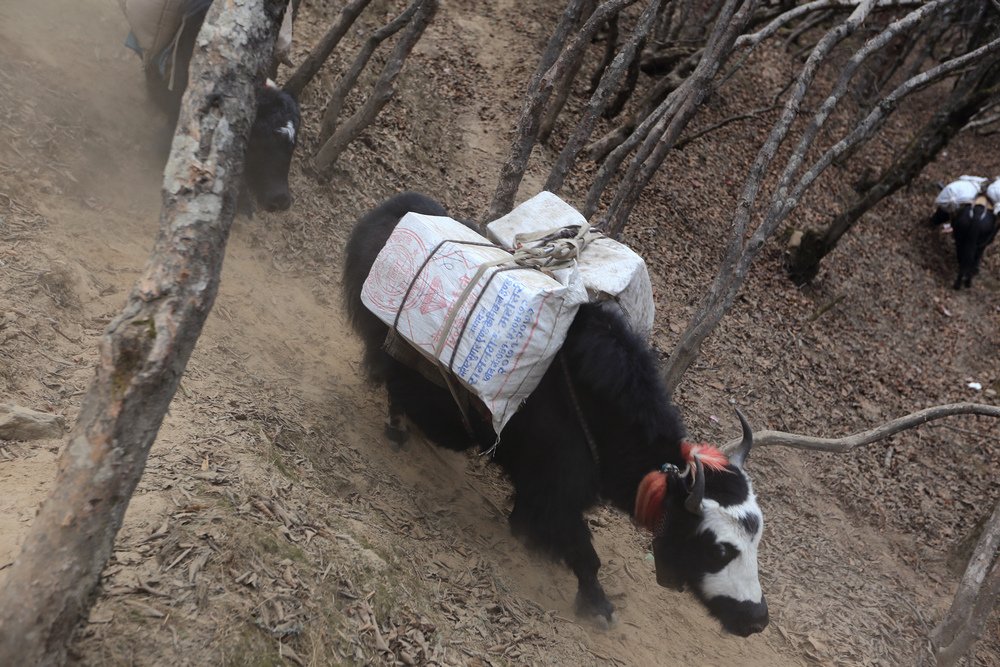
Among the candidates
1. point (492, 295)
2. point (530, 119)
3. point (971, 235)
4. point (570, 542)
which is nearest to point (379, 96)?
point (530, 119)

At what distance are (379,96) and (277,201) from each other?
139cm

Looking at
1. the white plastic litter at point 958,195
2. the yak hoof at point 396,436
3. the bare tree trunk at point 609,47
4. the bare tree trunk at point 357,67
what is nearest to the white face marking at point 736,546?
the yak hoof at point 396,436

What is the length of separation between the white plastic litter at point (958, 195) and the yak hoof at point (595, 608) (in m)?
10.8

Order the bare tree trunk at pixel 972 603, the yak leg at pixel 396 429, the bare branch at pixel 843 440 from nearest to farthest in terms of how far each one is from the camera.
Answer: the bare tree trunk at pixel 972 603 < the bare branch at pixel 843 440 < the yak leg at pixel 396 429

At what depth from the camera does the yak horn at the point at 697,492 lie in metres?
3.63

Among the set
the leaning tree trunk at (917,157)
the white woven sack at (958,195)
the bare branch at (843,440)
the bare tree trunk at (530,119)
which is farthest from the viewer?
the white woven sack at (958,195)

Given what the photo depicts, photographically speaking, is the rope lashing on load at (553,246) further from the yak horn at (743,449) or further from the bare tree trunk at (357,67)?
the bare tree trunk at (357,67)

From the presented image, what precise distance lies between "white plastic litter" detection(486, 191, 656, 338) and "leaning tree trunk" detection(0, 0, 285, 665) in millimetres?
2275

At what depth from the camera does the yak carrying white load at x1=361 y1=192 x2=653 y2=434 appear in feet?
11.9

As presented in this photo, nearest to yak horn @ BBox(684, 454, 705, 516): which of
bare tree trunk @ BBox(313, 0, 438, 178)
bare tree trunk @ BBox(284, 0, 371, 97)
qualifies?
bare tree trunk @ BBox(313, 0, 438, 178)

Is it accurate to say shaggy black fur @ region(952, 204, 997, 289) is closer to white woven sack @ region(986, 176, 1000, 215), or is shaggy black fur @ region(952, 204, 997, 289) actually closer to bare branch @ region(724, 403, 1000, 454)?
white woven sack @ region(986, 176, 1000, 215)

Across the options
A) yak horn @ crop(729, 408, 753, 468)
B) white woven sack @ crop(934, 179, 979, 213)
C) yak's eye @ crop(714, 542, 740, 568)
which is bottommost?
yak's eye @ crop(714, 542, 740, 568)

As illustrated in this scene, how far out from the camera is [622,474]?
13.5ft

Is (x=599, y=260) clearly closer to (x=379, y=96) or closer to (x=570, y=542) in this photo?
(x=570, y=542)
